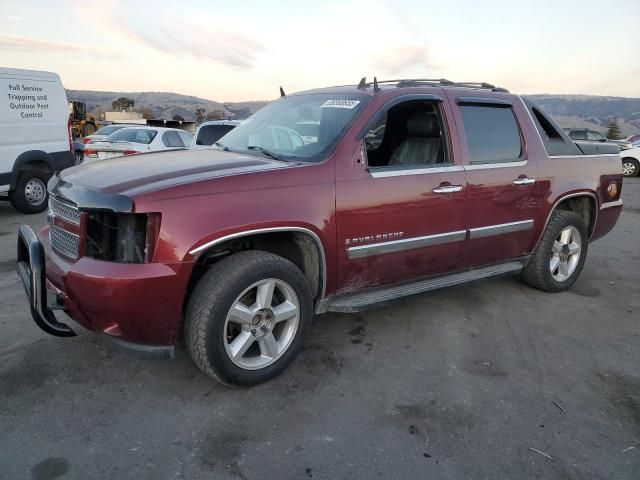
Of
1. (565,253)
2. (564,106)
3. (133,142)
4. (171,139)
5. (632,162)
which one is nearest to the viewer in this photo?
(565,253)

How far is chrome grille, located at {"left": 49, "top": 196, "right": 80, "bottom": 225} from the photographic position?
109 inches

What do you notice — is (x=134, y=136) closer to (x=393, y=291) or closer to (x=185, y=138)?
(x=185, y=138)

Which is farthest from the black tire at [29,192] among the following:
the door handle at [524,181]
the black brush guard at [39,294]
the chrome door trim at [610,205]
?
the chrome door trim at [610,205]

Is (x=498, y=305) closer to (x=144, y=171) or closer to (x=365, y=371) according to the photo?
(x=365, y=371)

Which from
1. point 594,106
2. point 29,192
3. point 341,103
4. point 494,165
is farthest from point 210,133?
point 594,106

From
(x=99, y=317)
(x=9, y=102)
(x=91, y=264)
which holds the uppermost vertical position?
(x=9, y=102)

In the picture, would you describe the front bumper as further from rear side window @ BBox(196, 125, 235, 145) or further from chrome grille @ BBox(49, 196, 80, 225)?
rear side window @ BBox(196, 125, 235, 145)

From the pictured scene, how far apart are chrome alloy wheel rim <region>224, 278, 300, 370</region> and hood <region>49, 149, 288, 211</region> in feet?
2.43

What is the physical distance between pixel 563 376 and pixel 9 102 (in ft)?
28.5

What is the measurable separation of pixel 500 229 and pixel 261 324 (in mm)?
2291

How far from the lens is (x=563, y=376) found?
332 centimetres

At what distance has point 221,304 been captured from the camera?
2.75m

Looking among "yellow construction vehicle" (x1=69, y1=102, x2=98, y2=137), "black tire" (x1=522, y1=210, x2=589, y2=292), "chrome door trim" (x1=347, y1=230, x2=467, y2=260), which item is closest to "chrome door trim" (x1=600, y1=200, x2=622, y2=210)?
"black tire" (x1=522, y1=210, x2=589, y2=292)

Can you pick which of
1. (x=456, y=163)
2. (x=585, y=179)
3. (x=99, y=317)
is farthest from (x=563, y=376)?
(x=99, y=317)
